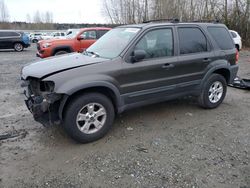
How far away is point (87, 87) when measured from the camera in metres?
3.44

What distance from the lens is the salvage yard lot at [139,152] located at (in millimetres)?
2854

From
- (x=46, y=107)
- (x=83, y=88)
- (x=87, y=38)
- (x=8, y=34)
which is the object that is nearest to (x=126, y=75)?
(x=83, y=88)

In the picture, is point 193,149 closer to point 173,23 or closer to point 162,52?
point 162,52

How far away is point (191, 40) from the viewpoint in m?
4.59

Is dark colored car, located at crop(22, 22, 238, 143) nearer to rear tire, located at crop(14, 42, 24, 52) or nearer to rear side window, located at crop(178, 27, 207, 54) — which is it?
rear side window, located at crop(178, 27, 207, 54)

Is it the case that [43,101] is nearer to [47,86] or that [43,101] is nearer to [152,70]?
[47,86]

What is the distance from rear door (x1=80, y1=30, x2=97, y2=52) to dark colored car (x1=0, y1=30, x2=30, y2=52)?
33.0ft

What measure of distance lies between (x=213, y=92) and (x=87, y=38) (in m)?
7.21

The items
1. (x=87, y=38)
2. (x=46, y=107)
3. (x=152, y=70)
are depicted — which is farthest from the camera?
(x=87, y=38)

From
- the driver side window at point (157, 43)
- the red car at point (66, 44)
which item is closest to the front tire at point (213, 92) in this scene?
the driver side window at point (157, 43)

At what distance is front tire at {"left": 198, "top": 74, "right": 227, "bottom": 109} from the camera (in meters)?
4.91

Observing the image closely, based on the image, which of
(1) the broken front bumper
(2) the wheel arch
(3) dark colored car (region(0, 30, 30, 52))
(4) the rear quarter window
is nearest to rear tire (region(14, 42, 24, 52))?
(3) dark colored car (region(0, 30, 30, 52))

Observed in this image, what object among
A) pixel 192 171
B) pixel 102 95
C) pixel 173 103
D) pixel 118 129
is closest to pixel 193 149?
pixel 192 171

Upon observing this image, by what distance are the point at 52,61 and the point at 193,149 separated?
2669 mm
